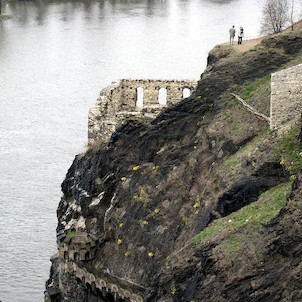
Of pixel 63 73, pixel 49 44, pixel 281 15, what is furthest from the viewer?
pixel 49 44

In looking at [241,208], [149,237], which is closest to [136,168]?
[149,237]

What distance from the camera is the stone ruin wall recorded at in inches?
1917

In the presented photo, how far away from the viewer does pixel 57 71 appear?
89.2m

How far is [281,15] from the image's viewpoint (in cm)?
6581

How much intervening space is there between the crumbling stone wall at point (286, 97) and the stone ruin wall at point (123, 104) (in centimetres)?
1132

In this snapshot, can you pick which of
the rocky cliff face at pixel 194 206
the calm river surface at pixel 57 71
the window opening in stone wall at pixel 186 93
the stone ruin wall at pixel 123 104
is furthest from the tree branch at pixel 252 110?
the calm river surface at pixel 57 71

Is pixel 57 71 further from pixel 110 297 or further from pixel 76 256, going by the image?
pixel 110 297

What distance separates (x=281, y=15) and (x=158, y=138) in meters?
25.0

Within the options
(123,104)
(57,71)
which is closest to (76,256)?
(123,104)

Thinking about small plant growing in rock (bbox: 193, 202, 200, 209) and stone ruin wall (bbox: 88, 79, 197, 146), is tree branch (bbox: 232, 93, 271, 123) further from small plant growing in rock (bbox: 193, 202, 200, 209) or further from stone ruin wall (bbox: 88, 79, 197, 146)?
stone ruin wall (bbox: 88, 79, 197, 146)

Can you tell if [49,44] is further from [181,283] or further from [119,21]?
[181,283]

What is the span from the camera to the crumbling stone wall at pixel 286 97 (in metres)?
36.5

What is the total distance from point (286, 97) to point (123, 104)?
57.7 ft

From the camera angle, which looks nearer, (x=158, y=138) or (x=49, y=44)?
A: (x=158, y=138)
